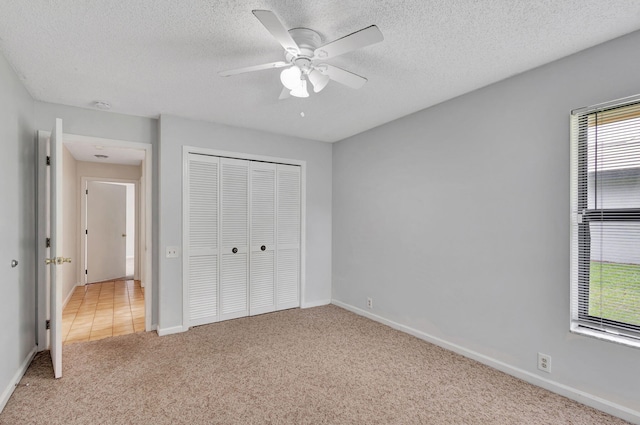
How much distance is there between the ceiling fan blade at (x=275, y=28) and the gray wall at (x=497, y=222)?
1.84 meters

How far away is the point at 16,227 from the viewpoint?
2.48 meters

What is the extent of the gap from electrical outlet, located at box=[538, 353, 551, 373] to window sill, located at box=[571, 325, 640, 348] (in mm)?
298

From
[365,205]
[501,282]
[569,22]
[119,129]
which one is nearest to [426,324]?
[501,282]

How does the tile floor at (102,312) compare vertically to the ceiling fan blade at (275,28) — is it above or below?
below

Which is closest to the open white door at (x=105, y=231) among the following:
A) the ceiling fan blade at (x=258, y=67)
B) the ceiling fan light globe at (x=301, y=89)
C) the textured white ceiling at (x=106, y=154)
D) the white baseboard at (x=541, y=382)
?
the textured white ceiling at (x=106, y=154)

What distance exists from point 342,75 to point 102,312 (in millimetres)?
4391

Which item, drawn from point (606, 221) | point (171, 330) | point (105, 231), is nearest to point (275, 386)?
point (171, 330)

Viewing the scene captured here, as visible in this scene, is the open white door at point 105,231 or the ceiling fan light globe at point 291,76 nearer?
the ceiling fan light globe at point 291,76

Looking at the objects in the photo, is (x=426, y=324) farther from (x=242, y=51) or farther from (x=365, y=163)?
(x=242, y=51)

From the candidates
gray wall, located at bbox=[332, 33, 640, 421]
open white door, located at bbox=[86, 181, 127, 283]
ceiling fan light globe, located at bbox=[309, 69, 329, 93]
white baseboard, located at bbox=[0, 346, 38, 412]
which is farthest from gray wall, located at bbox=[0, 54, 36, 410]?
open white door, located at bbox=[86, 181, 127, 283]

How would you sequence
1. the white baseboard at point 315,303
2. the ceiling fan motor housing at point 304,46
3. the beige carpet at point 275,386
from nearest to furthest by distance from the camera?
the ceiling fan motor housing at point 304,46, the beige carpet at point 275,386, the white baseboard at point 315,303

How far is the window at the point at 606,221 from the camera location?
6.53 ft

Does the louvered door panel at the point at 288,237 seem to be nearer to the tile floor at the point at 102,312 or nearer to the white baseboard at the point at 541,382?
the white baseboard at the point at 541,382

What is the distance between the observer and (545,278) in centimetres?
240
